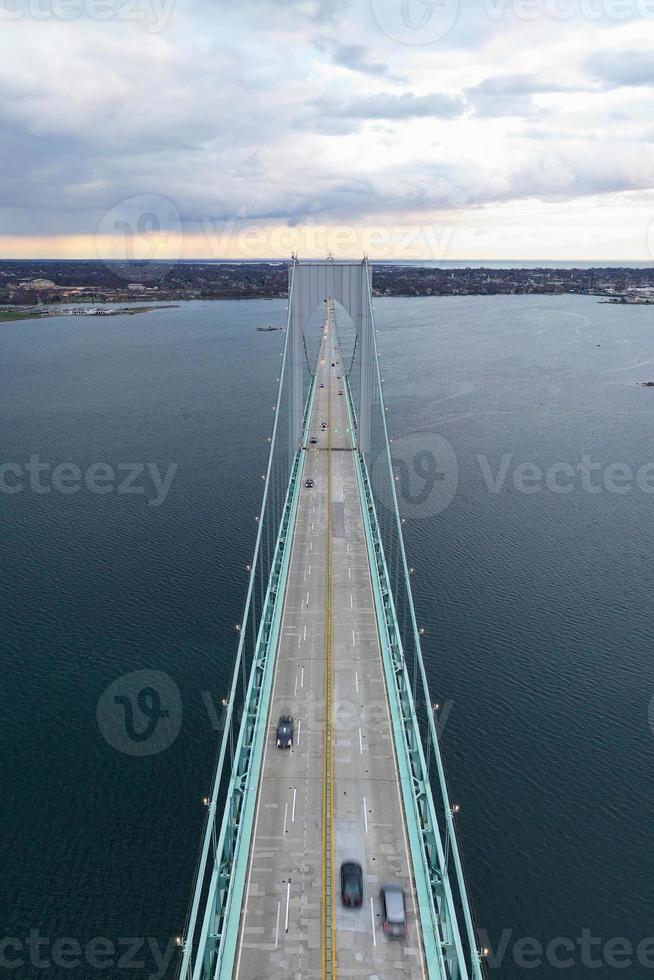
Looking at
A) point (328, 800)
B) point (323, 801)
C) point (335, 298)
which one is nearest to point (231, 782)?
point (323, 801)

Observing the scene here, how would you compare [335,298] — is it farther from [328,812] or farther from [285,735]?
[328,812]

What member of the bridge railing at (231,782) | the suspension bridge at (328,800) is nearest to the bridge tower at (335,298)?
the bridge railing at (231,782)

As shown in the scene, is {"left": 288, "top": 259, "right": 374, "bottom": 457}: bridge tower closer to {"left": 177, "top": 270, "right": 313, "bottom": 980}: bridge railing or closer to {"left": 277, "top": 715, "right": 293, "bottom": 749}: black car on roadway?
{"left": 177, "top": 270, "right": 313, "bottom": 980}: bridge railing

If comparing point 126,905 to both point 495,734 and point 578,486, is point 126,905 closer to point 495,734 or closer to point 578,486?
point 495,734

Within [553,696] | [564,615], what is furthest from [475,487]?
[553,696]

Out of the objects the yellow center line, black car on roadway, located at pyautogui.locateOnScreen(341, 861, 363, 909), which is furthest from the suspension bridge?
black car on roadway, located at pyautogui.locateOnScreen(341, 861, 363, 909)
